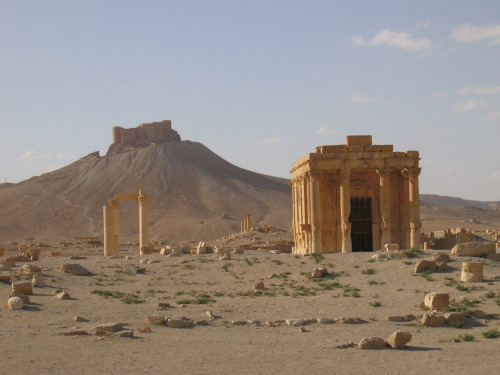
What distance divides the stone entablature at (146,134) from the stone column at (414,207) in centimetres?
8383

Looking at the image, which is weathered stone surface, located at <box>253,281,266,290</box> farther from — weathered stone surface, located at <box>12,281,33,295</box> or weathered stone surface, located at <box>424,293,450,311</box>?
weathered stone surface, located at <box>12,281,33,295</box>

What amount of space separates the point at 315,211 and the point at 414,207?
442 centimetres

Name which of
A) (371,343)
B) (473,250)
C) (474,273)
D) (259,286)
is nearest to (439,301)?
(474,273)

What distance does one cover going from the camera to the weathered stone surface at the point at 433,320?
16.0 meters

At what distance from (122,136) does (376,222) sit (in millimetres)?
87242

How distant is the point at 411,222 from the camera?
3209cm

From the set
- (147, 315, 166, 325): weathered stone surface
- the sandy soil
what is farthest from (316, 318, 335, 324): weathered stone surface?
(147, 315, 166, 325): weathered stone surface

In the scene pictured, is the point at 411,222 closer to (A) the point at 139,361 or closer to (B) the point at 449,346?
(B) the point at 449,346

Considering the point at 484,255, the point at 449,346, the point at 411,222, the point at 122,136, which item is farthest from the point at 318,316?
the point at 122,136

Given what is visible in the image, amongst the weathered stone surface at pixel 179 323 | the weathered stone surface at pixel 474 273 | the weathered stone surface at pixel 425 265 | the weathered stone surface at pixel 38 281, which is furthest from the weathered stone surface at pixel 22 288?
the weathered stone surface at pixel 474 273

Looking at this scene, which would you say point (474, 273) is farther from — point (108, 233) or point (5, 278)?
point (108, 233)

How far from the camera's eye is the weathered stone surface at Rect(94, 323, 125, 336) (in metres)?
14.4

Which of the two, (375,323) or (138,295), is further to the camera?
(138,295)

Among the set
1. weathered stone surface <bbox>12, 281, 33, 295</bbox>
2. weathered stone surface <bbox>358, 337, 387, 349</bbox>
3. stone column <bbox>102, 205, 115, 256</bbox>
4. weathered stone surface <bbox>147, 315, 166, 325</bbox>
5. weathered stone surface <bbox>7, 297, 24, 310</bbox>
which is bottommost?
weathered stone surface <bbox>358, 337, 387, 349</bbox>
